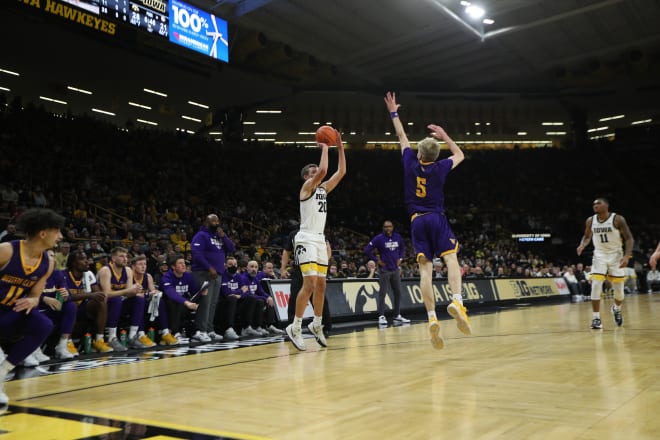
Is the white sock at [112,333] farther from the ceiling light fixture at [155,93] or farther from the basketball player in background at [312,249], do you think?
the ceiling light fixture at [155,93]

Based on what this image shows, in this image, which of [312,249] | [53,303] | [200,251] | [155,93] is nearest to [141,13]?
[200,251]

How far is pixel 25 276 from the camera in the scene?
4016mm

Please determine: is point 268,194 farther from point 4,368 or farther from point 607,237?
point 4,368

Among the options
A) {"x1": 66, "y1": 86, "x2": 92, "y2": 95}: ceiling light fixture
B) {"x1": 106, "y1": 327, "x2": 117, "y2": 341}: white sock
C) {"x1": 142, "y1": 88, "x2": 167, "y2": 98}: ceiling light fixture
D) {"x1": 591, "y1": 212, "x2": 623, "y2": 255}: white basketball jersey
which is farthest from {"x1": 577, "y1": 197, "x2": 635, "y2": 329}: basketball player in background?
{"x1": 66, "y1": 86, "x2": 92, "y2": 95}: ceiling light fixture

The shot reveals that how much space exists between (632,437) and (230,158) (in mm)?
26426

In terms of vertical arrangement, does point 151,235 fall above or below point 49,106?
below

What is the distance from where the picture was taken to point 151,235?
1619 centimetres

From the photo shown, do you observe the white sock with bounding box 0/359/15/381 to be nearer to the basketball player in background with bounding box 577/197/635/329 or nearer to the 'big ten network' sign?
the basketball player in background with bounding box 577/197/635/329

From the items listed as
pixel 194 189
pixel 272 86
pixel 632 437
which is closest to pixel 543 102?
pixel 272 86

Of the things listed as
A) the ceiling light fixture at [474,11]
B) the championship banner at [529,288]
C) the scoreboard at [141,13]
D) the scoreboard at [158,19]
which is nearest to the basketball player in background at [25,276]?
the scoreboard at [158,19]

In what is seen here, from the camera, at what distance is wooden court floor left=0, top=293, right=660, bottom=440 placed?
9.38 ft

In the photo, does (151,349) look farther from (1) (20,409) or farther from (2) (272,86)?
(2) (272,86)

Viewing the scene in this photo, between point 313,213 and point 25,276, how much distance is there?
3219mm

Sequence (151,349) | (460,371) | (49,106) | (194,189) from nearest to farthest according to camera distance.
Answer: (460,371), (151,349), (194,189), (49,106)
